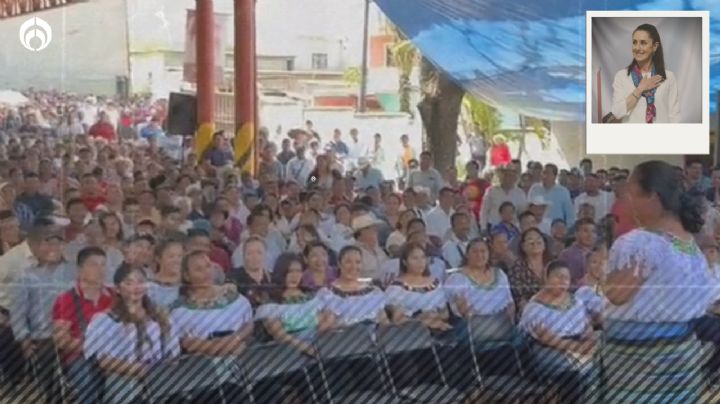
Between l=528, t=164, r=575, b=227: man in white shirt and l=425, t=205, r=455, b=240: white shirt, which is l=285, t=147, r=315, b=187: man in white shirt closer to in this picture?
l=425, t=205, r=455, b=240: white shirt

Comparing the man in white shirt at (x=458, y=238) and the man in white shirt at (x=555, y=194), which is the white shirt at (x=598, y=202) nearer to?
the man in white shirt at (x=555, y=194)

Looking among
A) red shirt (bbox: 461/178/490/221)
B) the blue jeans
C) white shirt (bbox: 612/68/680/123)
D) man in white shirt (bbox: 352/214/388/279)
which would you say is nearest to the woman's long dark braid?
the blue jeans

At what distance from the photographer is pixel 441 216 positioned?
173 inches

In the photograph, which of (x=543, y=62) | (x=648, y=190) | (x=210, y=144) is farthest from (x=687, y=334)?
(x=210, y=144)

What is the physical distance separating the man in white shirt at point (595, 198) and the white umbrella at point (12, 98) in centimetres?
195

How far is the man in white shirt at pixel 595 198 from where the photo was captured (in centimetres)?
439

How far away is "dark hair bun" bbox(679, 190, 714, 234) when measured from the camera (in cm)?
408

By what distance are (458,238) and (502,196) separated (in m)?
0.22

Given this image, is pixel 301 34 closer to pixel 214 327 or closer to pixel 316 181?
pixel 316 181

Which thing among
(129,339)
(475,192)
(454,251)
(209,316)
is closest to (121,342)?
(129,339)

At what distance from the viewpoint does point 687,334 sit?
153 inches

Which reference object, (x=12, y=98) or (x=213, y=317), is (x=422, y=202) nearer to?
(x=213, y=317)

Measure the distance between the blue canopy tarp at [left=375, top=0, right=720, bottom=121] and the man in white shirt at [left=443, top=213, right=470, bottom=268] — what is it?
0.42 metres

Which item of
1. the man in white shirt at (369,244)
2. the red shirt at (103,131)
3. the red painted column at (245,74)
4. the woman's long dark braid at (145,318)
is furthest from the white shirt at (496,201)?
the red shirt at (103,131)
